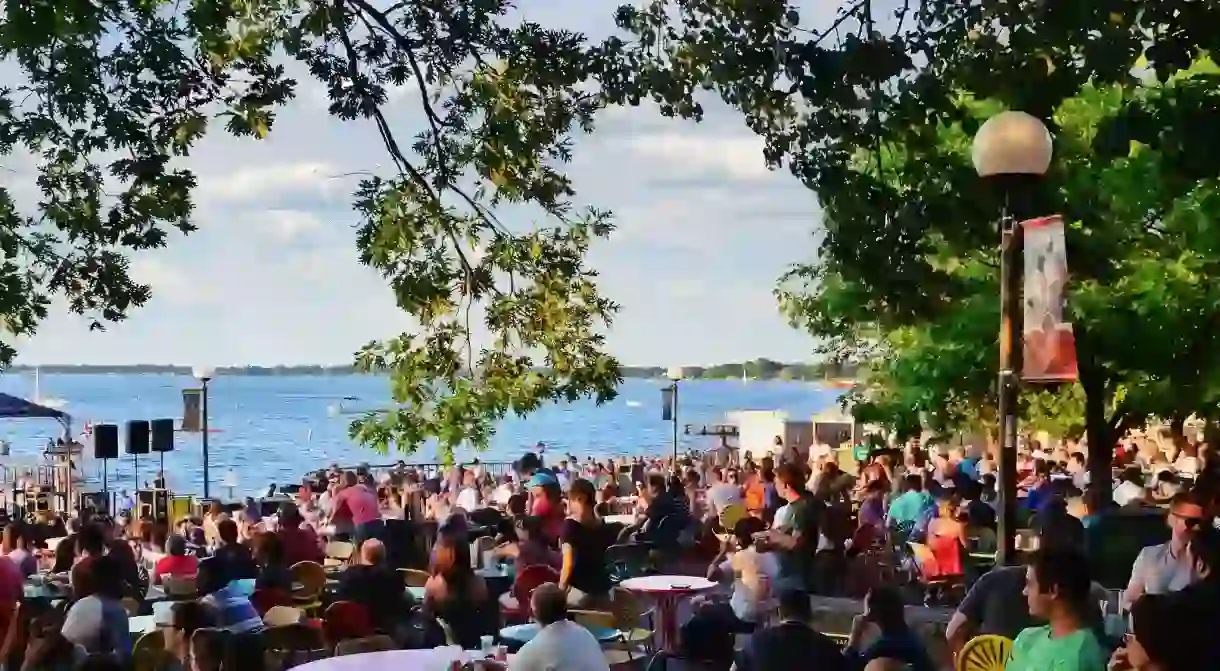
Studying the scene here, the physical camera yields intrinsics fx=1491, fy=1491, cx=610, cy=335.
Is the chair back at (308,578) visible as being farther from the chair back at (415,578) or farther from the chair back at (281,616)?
the chair back at (281,616)

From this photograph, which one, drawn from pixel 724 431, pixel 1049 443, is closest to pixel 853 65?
pixel 724 431

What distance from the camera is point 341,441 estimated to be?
4345 inches

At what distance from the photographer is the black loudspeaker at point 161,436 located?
105 feet

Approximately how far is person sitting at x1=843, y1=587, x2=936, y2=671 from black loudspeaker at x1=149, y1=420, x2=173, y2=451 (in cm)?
2680

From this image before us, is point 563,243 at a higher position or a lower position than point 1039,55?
lower

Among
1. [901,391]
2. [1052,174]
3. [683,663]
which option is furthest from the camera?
[901,391]

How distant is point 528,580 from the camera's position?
10.8 metres

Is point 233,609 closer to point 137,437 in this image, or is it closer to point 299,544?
point 299,544

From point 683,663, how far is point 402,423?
3.13m

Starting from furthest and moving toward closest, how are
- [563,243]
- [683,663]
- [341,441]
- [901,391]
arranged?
[341,441] → [901,391] → [563,243] → [683,663]

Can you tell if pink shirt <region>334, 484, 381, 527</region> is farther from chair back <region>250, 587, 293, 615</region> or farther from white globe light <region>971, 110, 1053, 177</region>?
white globe light <region>971, 110, 1053, 177</region>

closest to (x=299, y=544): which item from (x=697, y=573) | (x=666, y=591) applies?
(x=697, y=573)

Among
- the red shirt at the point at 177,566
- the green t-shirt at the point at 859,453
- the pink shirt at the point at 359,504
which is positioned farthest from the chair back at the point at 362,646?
the green t-shirt at the point at 859,453

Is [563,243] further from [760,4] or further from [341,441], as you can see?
[341,441]
